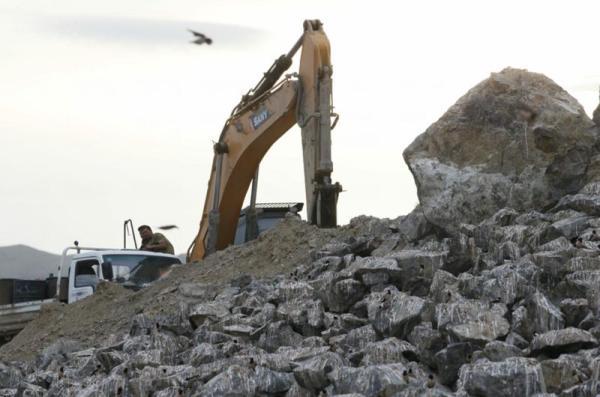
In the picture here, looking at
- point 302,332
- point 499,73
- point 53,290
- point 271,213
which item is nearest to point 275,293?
point 302,332

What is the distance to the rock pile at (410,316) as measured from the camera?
9883 millimetres

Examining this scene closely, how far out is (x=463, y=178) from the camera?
14.0 meters

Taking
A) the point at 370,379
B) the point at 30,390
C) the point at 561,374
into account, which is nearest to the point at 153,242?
the point at 30,390

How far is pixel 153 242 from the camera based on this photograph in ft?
59.8

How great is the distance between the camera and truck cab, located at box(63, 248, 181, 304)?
56.5ft

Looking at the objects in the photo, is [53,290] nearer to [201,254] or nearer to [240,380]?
[201,254]

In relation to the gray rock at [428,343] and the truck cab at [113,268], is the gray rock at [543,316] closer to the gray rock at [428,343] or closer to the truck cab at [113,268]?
the gray rock at [428,343]

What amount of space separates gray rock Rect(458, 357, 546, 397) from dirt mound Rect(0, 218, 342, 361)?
18.4ft

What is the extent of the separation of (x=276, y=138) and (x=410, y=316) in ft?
24.7

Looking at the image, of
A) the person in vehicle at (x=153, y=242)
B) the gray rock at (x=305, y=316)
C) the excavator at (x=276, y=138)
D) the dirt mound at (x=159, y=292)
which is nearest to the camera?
the gray rock at (x=305, y=316)

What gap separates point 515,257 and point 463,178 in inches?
82.4

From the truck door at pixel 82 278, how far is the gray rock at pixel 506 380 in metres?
8.86

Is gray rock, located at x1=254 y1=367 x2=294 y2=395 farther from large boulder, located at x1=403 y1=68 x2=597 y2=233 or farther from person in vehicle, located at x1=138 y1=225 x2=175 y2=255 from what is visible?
person in vehicle, located at x1=138 y1=225 x2=175 y2=255

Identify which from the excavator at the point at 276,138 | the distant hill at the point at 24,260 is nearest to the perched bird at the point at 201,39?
the excavator at the point at 276,138
